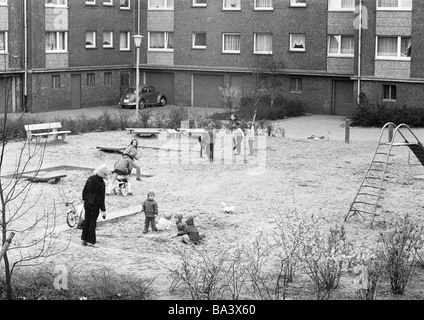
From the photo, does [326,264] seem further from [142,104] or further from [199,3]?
[199,3]

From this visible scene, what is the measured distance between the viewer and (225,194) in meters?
25.1

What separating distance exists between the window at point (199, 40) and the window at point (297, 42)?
540 centimetres

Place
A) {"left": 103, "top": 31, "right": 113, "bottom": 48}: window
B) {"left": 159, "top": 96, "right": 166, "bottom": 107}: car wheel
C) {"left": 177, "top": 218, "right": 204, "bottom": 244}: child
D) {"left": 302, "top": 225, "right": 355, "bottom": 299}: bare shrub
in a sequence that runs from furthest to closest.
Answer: {"left": 103, "top": 31, "right": 113, "bottom": 48}: window, {"left": 159, "top": 96, "right": 166, "bottom": 107}: car wheel, {"left": 177, "top": 218, "right": 204, "bottom": 244}: child, {"left": 302, "top": 225, "right": 355, "bottom": 299}: bare shrub

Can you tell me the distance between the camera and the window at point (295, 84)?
51656 millimetres

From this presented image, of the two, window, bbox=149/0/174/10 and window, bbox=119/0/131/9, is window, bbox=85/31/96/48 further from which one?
window, bbox=149/0/174/10

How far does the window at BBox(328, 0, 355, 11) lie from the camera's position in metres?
49.4

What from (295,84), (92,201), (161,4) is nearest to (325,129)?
(295,84)

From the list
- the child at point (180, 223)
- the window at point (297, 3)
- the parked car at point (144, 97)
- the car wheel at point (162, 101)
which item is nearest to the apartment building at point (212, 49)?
the window at point (297, 3)

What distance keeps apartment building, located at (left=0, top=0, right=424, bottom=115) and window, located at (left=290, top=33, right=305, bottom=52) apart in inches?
2.1

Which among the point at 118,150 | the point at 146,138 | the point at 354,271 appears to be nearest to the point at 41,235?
the point at 354,271

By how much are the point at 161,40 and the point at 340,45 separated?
36.9ft

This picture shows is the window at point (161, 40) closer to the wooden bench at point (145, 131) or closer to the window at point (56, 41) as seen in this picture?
the window at point (56, 41)

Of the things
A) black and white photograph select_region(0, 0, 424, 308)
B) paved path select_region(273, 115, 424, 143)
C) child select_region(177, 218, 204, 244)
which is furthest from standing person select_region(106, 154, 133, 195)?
paved path select_region(273, 115, 424, 143)

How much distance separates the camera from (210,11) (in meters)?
53.9
